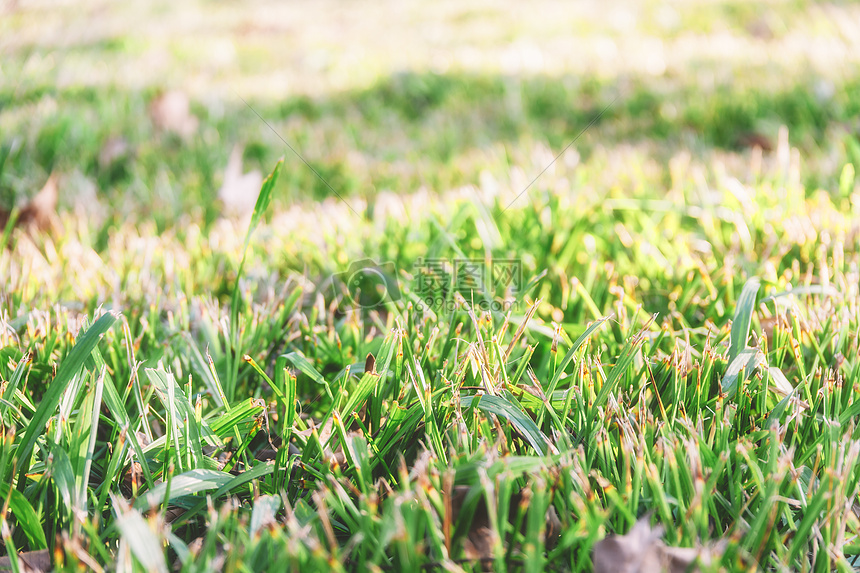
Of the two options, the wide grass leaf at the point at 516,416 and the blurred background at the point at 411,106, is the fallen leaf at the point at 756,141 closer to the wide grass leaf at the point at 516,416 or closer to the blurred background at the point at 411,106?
the blurred background at the point at 411,106

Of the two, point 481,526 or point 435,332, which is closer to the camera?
point 481,526

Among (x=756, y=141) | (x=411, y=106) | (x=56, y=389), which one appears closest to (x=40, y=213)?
(x=56, y=389)

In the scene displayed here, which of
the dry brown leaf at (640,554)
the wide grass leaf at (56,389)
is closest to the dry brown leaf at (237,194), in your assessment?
the wide grass leaf at (56,389)

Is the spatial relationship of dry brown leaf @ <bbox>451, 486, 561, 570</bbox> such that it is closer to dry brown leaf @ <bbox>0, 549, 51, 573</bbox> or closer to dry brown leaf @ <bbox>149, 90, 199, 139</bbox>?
dry brown leaf @ <bbox>0, 549, 51, 573</bbox>

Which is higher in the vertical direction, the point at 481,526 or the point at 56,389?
the point at 56,389

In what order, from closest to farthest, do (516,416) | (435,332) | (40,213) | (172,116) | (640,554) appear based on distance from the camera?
(640,554)
(516,416)
(435,332)
(40,213)
(172,116)

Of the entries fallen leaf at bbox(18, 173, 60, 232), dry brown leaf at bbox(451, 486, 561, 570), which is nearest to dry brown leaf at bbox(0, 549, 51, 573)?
dry brown leaf at bbox(451, 486, 561, 570)

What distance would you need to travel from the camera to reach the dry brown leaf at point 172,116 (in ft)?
10.9

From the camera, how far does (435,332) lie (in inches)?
44.9

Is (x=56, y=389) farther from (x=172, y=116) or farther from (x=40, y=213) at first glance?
(x=172, y=116)

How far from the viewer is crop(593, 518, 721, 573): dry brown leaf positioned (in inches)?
28.9

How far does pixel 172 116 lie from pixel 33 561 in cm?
305

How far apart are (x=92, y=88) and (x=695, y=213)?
13.0 feet

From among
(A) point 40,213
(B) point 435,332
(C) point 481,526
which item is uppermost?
(A) point 40,213
